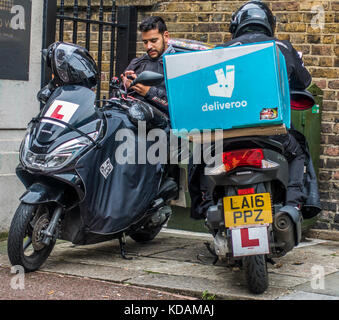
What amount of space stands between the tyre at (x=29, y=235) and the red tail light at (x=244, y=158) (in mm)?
1413

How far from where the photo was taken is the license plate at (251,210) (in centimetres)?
428

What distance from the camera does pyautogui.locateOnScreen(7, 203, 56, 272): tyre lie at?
15.7ft

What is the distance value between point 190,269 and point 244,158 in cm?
128

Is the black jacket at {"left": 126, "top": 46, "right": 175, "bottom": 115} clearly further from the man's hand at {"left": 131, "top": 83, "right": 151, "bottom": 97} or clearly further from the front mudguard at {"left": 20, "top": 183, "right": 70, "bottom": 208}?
the front mudguard at {"left": 20, "top": 183, "right": 70, "bottom": 208}

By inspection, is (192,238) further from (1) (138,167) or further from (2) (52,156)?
(2) (52,156)

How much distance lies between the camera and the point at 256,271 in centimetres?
432

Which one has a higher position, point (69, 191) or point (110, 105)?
point (110, 105)

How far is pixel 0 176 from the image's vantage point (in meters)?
6.42

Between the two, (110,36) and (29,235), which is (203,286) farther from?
(110,36)

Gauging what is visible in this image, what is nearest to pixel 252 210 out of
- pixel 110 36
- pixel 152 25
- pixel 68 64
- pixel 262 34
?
pixel 262 34

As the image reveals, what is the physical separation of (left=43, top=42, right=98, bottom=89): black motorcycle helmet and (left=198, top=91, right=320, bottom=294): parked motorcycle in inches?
56.2

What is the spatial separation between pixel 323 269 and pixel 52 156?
7.07ft

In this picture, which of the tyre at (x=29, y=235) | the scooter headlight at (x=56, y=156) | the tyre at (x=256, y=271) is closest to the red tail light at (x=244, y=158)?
the tyre at (x=256, y=271)
